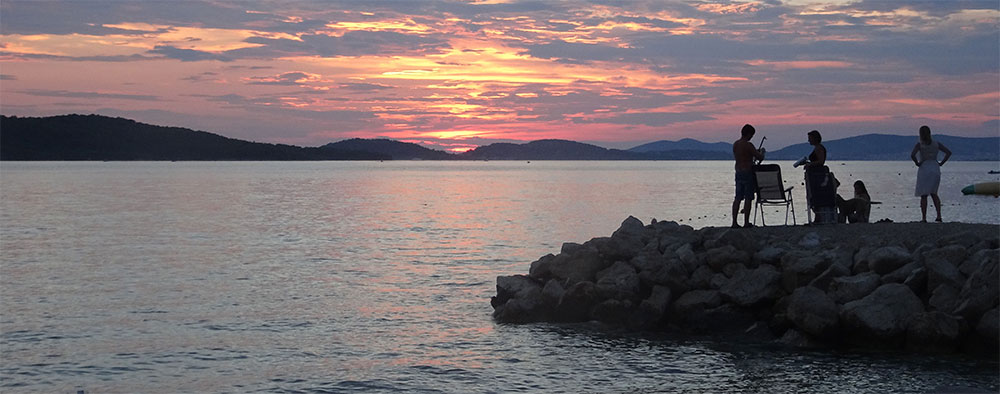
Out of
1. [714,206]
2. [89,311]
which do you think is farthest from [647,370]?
[714,206]

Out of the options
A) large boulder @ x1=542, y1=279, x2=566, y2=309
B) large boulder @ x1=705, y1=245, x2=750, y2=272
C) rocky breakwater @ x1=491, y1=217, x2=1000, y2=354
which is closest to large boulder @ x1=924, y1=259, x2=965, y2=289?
rocky breakwater @ x1=491, y1=217, x2=1000, y2=354

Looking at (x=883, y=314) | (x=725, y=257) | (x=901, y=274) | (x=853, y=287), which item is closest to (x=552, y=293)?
(x=725, y=257)

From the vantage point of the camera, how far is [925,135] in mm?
18000

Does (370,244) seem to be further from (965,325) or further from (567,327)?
(965,325)

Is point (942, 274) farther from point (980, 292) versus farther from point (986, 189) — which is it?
point (986, 189)

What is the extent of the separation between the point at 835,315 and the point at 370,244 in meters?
21.0

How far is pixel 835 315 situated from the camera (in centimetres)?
1455

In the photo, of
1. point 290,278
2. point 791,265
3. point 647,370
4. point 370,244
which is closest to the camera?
point 647,370

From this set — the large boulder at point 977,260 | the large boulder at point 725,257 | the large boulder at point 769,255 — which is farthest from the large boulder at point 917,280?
the large boulder at point 725,257

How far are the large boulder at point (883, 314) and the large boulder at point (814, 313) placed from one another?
238 millimetres

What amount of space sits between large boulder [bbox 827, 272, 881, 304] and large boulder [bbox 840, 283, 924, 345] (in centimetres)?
36

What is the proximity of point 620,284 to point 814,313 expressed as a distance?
11.5 ft

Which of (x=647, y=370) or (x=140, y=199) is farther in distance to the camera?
(x=140, y=199)

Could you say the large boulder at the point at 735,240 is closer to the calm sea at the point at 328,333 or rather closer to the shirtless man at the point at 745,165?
the shirtless man at the point at 745,165
